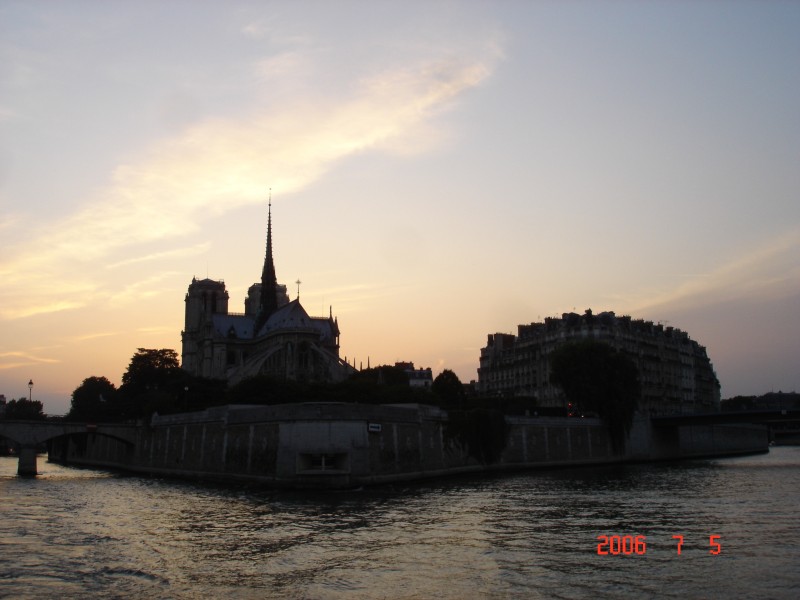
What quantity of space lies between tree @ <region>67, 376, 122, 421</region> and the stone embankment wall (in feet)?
108

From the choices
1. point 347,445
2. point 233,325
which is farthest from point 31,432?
point 233,325

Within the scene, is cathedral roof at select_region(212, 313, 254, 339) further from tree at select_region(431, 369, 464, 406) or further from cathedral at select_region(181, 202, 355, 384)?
tree at select_region(431, 369, 464, 406)

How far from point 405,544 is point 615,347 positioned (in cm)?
9578

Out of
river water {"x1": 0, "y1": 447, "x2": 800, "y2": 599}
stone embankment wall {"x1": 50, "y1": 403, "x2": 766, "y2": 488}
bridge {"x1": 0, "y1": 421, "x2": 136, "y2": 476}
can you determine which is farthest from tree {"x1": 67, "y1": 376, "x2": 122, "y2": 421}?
river water {"x1": 0, "y1": 447, "x2": 800, "y2": 599}

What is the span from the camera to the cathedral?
11731 cm

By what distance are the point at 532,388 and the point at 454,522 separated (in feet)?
307

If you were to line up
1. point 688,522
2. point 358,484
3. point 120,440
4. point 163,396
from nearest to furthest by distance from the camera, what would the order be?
point 688,522, point 358,484, point 120,440, point 163,396

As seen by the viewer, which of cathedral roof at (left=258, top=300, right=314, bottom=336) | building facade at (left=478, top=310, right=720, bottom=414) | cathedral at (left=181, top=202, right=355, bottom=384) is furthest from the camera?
cathedral roof at (left=258, top=300, right=314, bottom=336)

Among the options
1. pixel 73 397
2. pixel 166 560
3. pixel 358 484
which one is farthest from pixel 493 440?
pixel 73 397

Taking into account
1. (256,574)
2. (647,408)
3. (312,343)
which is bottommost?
(256,574)

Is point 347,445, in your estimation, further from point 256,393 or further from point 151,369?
point 151,369

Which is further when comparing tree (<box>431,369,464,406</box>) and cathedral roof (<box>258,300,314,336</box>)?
cathedral roof (<box>258,300,314,336</box>)

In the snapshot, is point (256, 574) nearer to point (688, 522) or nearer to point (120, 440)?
point (688, 522)

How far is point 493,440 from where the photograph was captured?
6956cm
